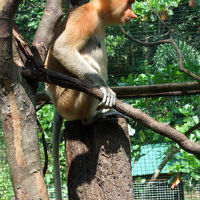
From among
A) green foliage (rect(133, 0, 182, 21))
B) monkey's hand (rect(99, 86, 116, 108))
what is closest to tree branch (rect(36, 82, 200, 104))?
Answer: monkey's hand (rect(99, 86, 116, 108))

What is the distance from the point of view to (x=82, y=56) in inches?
113

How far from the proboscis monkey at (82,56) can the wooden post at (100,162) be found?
186 millimetres

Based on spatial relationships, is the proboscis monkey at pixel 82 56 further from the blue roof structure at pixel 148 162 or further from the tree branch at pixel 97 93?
the blue roof structure at pixel 148 162

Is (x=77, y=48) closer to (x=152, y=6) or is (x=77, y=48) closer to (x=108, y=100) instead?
(x=108, y=100)

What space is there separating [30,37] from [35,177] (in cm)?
347

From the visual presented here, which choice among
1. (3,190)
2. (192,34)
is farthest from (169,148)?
(3,190)

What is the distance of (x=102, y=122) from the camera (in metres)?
2.55

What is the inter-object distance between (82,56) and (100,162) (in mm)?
938

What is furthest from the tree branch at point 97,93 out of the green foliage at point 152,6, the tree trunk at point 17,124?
the green foliage at point 152,6

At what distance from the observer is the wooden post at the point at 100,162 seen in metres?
2.45

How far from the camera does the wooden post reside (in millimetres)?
2447

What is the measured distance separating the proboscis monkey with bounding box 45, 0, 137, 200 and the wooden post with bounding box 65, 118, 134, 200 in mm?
186

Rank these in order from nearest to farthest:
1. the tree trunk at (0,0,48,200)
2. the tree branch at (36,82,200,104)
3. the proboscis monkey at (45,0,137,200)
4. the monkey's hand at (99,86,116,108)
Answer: the tree trunk at (0,0,48,200), the monkey's hand at (99,86,116,108), the proboscis monkey at (45,0,137,200), the tree branch at (36,82,200,104)

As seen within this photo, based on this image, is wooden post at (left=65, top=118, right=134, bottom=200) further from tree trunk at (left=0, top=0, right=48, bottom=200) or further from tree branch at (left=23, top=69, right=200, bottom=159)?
tree trunk at (left=0, top=0, right=48, bottom=200)
